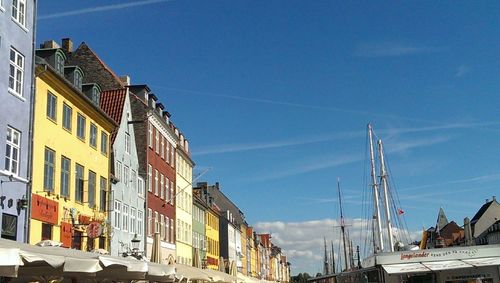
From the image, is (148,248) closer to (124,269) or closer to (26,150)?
(26,150)

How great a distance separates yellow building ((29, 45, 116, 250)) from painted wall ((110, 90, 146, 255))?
1.70 m

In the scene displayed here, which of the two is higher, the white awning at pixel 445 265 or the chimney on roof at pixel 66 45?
the chimney on roof at pixel 66 45

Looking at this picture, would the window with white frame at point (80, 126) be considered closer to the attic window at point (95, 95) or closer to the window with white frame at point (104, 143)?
the attic window at point (95, 95)

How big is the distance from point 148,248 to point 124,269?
101 feet

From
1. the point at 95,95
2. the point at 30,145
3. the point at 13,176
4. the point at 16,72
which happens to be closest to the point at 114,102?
the point at 95,95

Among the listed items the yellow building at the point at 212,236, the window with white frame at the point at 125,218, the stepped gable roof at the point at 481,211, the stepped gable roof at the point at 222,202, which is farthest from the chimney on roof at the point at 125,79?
the stepped gable roof at the point at 481,211

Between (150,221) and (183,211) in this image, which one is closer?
(150,221)

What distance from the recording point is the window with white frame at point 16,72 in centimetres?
2383

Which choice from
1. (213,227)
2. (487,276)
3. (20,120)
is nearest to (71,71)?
(20,120)

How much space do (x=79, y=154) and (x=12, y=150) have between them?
283 inches

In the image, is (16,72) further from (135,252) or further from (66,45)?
(66,45)

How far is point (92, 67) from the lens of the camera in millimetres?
43906

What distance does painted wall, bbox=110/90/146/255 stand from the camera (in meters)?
36.3

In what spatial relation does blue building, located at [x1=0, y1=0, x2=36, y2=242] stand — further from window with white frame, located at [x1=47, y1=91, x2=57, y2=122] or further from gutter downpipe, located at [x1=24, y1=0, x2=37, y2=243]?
window with white frame, located at [x1=47, y1=91, x2=57, y2=122]
